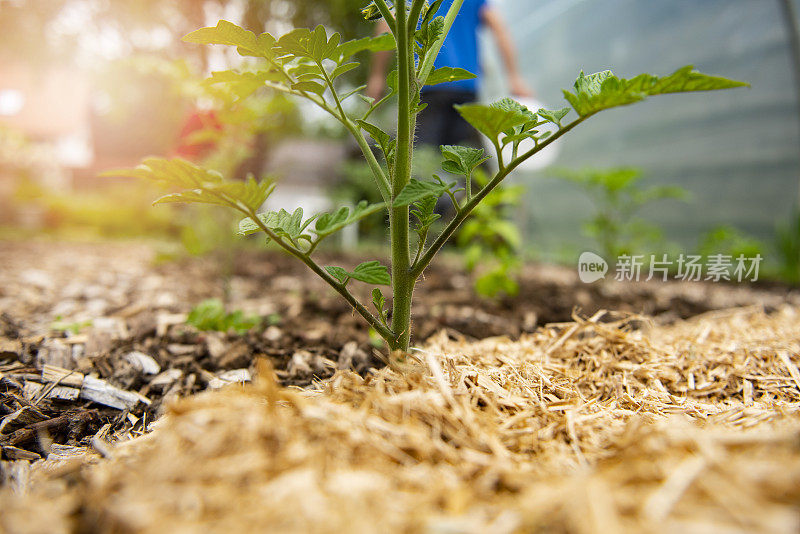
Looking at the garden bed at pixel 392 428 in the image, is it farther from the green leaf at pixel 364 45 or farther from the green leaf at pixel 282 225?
the green leaf at pixel 364 45

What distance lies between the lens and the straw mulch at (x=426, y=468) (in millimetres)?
510

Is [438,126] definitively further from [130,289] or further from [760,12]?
[130,289]

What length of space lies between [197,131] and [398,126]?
2.09m

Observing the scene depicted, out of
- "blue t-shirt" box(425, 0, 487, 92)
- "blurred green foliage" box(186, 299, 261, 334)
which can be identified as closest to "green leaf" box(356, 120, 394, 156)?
"blurred green foliage" box(186, 299, 261, 334)

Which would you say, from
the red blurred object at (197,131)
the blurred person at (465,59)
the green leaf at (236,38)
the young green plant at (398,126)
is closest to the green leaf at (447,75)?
the young green plant at (398,126)

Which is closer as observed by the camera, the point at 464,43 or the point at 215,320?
the point at 215,320

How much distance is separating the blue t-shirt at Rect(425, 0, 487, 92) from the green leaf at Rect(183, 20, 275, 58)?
92.4 inches

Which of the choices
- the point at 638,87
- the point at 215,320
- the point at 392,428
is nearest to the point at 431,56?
the point at 638,87

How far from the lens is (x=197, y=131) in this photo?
2557mm

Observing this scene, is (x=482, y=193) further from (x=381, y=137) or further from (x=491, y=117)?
(x=381, y=137)

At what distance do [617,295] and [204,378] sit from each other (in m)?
2.36

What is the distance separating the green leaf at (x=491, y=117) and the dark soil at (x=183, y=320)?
1.39 feet

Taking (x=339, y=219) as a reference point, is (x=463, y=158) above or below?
above

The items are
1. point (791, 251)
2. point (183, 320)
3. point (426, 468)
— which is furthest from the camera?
point (791, 251)
